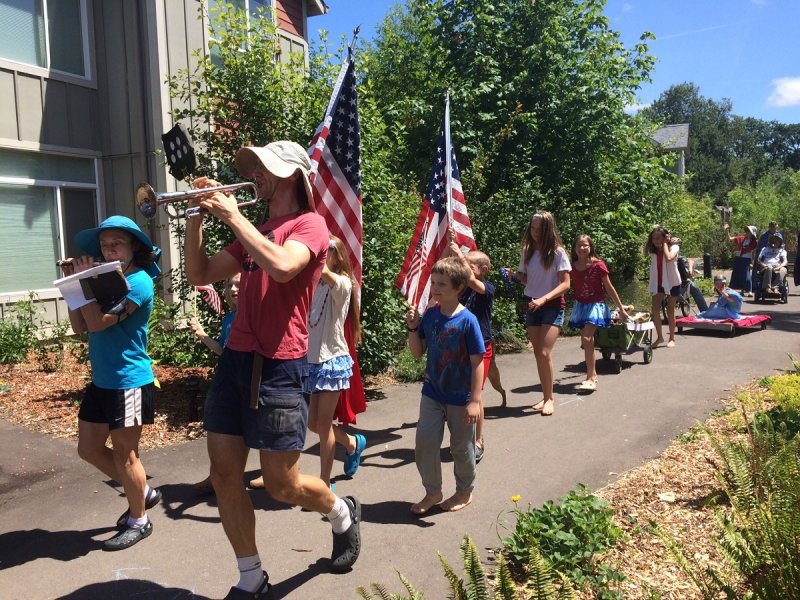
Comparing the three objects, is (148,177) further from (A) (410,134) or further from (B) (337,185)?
(B) (337,185)

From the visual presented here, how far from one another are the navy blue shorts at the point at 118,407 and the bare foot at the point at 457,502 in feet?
6.61

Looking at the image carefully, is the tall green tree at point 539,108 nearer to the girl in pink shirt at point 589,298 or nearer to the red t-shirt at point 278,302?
the girl in pink shirt at point 589,298

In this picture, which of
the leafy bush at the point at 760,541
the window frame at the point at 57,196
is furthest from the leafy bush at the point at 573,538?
the window frame at the point at 57,196

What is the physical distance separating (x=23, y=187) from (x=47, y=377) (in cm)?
347

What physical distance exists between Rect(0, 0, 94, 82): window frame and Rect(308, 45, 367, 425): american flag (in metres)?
6.90

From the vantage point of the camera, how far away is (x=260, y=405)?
317 centimetres

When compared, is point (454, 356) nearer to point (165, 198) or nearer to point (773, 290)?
point (165, 198)

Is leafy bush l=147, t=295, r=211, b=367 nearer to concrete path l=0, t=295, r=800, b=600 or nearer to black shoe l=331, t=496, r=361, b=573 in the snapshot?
concrete path l=0, t=295, r=800, b=600

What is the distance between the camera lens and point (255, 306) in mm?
3203

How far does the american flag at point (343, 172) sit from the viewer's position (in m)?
5.52

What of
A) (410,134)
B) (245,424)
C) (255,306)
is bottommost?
(245,424)

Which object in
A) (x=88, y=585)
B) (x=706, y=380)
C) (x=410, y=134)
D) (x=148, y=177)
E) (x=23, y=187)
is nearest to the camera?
(x=88, y=585)

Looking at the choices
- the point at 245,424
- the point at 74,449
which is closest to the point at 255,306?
the point at 245,424

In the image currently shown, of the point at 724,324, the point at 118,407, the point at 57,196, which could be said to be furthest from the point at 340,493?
the point at 724,324
